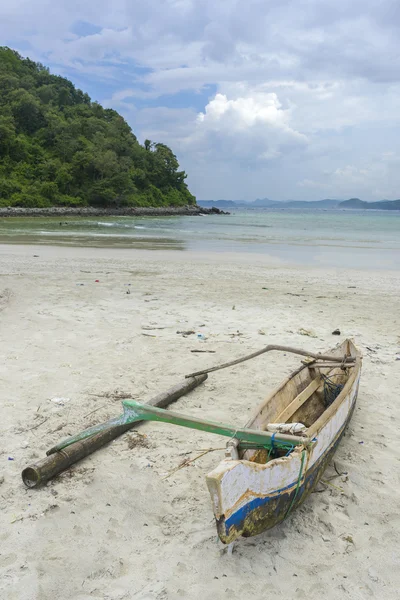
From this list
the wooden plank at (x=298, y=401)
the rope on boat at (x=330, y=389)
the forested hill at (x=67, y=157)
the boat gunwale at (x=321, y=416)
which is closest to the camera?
the boat gunwale at (x=321, y=416)

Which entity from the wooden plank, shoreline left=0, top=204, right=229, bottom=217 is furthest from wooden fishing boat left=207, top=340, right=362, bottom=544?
shoreline left=0, top=204, right=229, bottom=217

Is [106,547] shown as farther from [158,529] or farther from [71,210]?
[71,210]

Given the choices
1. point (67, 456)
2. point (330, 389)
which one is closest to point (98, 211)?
point (330, 389)

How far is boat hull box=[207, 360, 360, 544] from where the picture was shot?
8.15ft

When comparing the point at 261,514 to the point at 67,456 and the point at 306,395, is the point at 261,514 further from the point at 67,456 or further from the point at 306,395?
the point at 306,395

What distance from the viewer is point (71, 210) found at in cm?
6222

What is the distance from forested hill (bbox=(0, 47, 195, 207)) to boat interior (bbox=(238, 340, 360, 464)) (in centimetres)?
6092

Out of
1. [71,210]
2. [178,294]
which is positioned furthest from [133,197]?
[178,294]

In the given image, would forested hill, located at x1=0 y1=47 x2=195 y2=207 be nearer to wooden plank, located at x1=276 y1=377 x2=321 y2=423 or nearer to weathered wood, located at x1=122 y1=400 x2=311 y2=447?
wooden plank, located at x1=276 y1=377 x2=321 y2=423

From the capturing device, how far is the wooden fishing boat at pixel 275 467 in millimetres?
2529

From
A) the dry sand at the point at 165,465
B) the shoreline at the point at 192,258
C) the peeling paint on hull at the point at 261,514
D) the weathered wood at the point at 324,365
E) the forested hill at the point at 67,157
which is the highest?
the forested hill at the point at 67,157

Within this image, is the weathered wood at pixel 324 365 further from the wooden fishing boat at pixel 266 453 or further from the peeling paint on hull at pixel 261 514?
the peeling paint on hull at pixel 261 514

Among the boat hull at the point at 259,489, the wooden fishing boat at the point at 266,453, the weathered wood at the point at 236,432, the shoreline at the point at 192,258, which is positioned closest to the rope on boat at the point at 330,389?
the wooden fishing boat at the point at 266,453

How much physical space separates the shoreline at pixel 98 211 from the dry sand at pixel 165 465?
164ft
